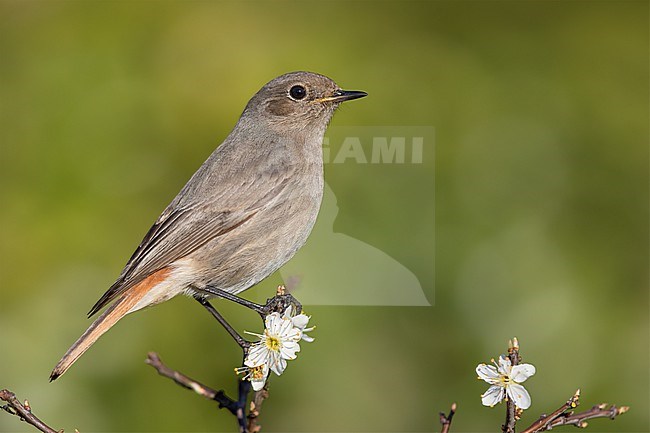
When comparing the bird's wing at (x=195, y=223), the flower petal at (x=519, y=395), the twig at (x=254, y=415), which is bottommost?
the twig at (x=254, y=415)

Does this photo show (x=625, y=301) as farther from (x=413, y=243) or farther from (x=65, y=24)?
(x=65, y=24)

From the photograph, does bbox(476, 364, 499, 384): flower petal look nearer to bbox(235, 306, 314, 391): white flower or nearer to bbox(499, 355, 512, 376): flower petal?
bbox(499, 355, 512, 376): flower petal

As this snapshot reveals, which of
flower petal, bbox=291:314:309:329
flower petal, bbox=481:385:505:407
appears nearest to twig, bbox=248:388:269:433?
flower petal, bbox=291:314:309:329

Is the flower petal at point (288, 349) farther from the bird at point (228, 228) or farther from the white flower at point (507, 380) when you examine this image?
the bird at point (228, 228)

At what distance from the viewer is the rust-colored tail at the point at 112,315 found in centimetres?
→ 340

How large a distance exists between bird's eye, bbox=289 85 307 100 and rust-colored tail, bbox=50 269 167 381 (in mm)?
1101

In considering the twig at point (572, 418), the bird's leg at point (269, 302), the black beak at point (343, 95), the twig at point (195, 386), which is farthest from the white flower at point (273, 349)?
the black beak at point (343, 95)

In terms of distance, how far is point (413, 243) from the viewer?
4.71m

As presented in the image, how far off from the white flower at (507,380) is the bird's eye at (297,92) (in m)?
2.03

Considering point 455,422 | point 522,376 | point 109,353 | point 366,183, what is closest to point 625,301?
point 455,422

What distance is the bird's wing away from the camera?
149 inches

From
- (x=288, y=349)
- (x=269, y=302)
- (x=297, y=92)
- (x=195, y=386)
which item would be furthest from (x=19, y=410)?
(x=297, y=92)

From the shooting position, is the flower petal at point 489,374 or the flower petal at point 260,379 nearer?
the flower petal at point 489,374

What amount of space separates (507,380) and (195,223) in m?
1.73
